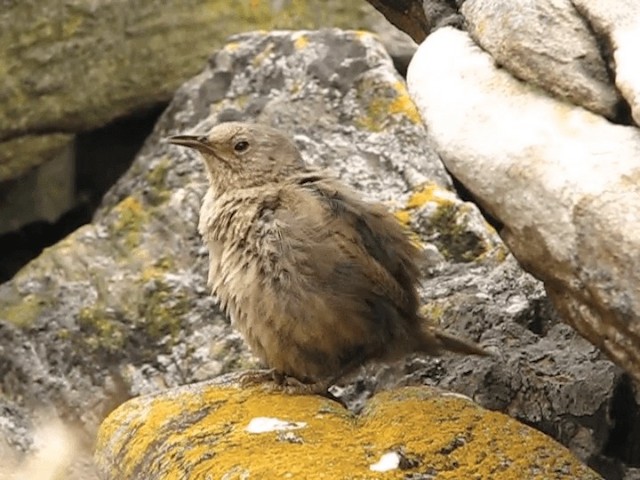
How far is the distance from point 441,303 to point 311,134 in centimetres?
158

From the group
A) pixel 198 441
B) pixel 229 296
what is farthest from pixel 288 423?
pixel 229 296

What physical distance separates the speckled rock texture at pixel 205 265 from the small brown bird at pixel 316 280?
11.8 inches

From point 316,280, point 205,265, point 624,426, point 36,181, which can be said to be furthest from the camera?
point 36,181

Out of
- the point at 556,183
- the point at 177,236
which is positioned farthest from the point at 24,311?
the point at 556,183

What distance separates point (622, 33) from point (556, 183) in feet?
1.55

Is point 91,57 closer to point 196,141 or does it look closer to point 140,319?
point 140,319

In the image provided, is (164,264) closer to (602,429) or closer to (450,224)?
(450,224)

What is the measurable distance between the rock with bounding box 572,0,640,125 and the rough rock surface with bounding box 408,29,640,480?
118 mm

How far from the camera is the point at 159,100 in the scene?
791 centimetres

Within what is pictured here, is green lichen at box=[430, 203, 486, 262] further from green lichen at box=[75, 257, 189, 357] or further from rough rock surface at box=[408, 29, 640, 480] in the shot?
rough rock surface at box=[408, 29, 640, 480]

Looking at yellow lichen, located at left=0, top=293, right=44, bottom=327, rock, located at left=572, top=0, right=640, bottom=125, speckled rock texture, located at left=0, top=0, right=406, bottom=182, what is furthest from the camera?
speckled rock texture, located at left=0, top=0, right=406, bottom=182

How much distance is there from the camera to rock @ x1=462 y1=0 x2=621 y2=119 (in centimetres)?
379

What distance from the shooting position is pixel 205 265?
6461 mm

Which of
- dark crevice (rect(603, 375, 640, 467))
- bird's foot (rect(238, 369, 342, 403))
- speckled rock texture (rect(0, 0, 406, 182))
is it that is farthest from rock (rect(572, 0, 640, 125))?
speckled rock texture (rect(0, 0, 406, 182))
